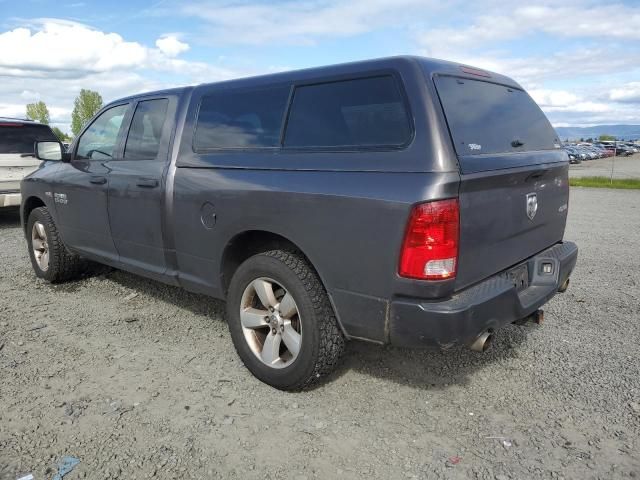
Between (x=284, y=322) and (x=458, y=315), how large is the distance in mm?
1079

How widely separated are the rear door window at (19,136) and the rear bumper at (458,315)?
317 inches

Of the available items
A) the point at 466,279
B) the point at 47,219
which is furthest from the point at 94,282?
the point at 466,279

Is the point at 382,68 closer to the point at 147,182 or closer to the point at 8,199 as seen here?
the point at 147,182

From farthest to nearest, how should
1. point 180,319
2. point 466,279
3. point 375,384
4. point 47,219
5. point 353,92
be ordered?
point 47,219, point 180,319, point 375,384, point 353,92, point 466,279

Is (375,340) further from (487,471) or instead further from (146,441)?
(146,441)

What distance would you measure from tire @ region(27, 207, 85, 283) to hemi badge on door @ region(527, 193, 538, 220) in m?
4.22

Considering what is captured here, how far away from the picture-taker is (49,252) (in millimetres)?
5375

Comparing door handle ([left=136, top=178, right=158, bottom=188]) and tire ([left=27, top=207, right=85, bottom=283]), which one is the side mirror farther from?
door handle ([left=136, top=178, right=158, bottom=188])

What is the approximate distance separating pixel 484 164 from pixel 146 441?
222 centimetres

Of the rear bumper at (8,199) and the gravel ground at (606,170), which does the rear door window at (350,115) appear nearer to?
the rear bumper at (8,199)

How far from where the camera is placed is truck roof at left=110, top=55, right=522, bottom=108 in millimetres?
2818

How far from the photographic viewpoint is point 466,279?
277 centimetres

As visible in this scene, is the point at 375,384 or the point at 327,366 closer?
the point at 327,366

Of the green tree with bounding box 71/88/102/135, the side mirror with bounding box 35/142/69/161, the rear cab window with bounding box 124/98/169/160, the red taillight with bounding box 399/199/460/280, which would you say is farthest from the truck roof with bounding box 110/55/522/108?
the green tree with bounding box 71/88/102/135
